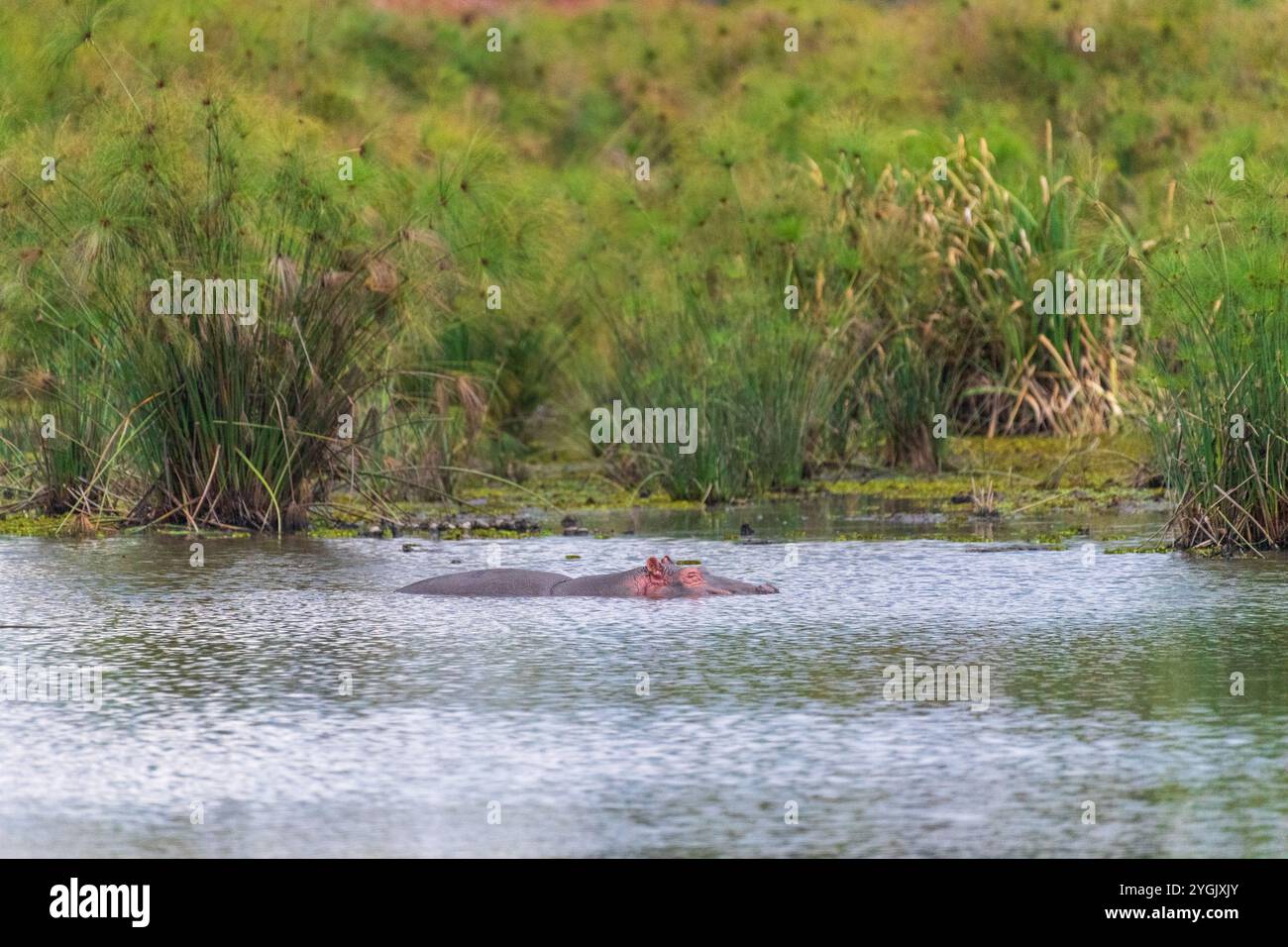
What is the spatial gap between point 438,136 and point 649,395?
207 inches

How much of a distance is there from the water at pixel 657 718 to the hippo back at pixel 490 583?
19 cm

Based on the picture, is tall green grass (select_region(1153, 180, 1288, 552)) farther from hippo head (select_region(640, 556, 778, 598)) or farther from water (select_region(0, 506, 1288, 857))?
hippo head (select_region(640, 556, 778, 598))

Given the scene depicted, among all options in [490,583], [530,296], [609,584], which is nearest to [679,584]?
[609,584]

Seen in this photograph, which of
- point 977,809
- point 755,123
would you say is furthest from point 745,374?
point 977,809

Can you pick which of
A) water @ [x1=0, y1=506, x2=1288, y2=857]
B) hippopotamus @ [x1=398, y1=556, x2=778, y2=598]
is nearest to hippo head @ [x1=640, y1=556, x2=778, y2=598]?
hippopotamus @ [x1=398, y1=556, x2=778, y2=598]

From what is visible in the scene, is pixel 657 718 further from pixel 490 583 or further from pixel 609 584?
pixel 490 583

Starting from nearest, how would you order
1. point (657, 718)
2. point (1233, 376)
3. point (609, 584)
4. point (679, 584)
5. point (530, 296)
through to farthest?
point (657, 718), point (679, 584), point (609, 584), point (1233, 376), point (530, 296)

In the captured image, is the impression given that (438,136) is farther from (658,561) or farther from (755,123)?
(658,561)

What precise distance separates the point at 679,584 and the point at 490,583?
0.86 metres

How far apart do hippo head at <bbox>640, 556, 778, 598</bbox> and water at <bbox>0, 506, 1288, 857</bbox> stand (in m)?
0.15

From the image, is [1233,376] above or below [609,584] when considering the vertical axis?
above

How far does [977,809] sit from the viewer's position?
226 inches

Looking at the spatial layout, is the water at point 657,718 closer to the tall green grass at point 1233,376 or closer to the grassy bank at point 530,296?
the tall green grass at point 1233,376

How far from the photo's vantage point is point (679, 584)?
32.5 ft
